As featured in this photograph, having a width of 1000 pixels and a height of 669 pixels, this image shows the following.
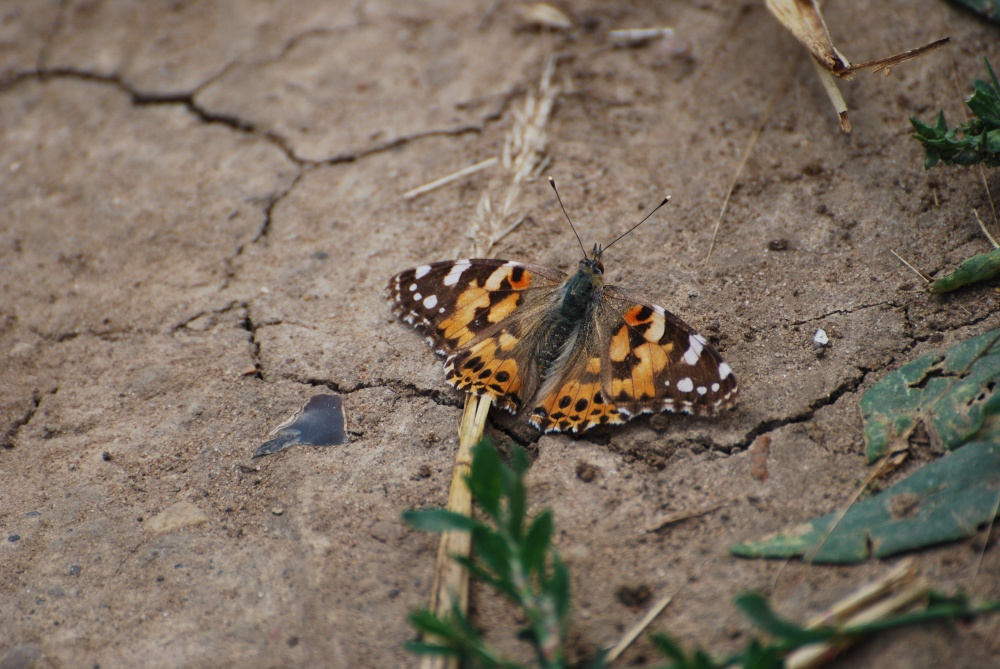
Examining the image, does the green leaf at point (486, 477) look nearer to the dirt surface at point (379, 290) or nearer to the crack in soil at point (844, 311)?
the dirt surface at point (379, 290)

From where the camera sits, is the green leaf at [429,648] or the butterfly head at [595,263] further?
the butterfly head at [595,263]

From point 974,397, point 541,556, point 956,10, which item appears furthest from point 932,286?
point 541,556

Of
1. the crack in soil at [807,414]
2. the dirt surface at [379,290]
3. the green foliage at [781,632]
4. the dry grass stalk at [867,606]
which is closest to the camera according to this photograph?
the green foliage at [781,632]

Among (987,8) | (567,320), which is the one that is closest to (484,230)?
(567,320)

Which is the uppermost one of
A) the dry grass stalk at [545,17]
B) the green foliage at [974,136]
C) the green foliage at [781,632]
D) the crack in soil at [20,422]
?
the green foliage at [974,136]

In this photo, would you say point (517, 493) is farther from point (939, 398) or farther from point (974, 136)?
point (974, 136)

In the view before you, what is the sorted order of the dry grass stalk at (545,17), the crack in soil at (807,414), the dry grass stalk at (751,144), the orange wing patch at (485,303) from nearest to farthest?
the crack in soil at (807,414)
the orange wing patch at (485,303)
the dry grass stalk at (751,144)
the dry grass stalk at (545,17)

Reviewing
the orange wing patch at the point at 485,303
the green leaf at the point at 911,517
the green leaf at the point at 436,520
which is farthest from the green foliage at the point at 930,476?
the orange wing patch at the point at 485,303
